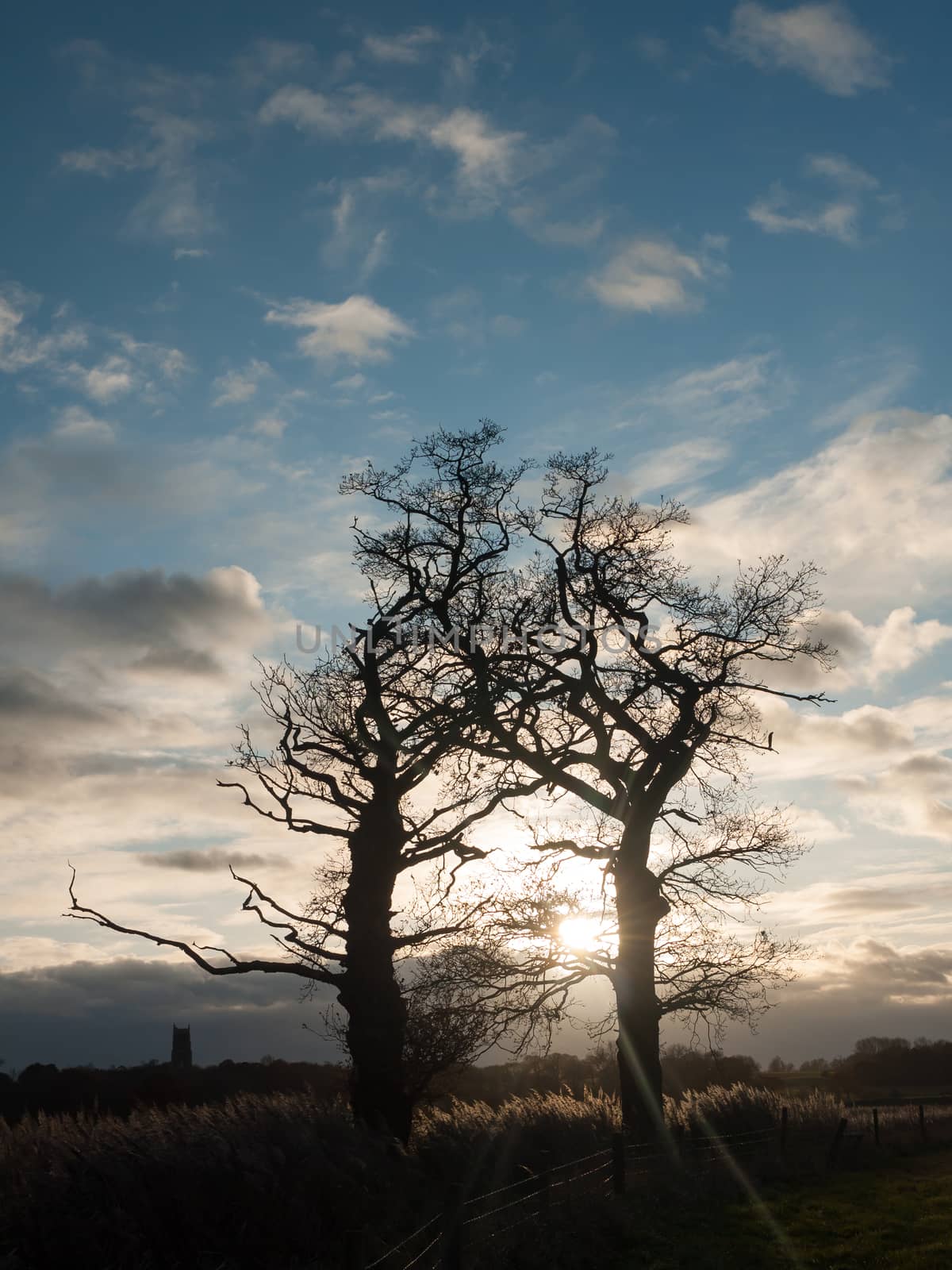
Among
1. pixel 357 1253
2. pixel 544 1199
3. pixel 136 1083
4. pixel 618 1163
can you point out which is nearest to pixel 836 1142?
pixel 618 1163

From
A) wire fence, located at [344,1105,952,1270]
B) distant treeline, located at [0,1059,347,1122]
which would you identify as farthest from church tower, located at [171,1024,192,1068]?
wire fence, located at [344,1105,952,1270]

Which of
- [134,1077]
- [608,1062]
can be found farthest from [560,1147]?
[134,1077]

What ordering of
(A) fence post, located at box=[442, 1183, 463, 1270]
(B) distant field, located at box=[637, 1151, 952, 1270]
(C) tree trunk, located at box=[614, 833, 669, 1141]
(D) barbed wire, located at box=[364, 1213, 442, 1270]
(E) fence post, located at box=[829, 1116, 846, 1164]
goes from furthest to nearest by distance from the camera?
(E) fence post, located at box=[829, 1116, 846, 1164], (C) tree trunk, located at box=[614, 833, 669, 1141], (B) distant field, located at box=[637, 1151, 952, 1270], (A) fence post, located at box=[442, 1183, 463, 1270], (D) barbed wire, located at box=[364, 1213, 442, 1270]

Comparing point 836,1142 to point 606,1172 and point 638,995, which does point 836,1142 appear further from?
point 606,1172

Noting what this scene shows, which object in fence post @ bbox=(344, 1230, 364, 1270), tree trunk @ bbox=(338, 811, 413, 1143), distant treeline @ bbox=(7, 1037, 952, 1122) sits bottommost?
distant treeline @ bbox=(7, 1037, 952, 1122)

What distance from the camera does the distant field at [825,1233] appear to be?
12.2 metres

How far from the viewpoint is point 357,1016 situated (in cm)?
1745

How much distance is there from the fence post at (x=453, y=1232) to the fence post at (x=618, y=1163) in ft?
25.3

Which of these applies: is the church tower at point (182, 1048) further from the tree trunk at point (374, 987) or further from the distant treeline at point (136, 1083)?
the tree trunk at point (374, 987)

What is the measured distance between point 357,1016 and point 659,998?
6357 mm

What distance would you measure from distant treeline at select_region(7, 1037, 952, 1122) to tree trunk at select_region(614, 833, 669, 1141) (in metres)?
1.23

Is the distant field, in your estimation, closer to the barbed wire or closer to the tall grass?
the tall grass

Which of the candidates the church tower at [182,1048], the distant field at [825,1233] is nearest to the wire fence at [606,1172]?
the distant field at [825,1233]

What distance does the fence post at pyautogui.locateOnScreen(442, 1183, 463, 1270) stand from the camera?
337 inches
